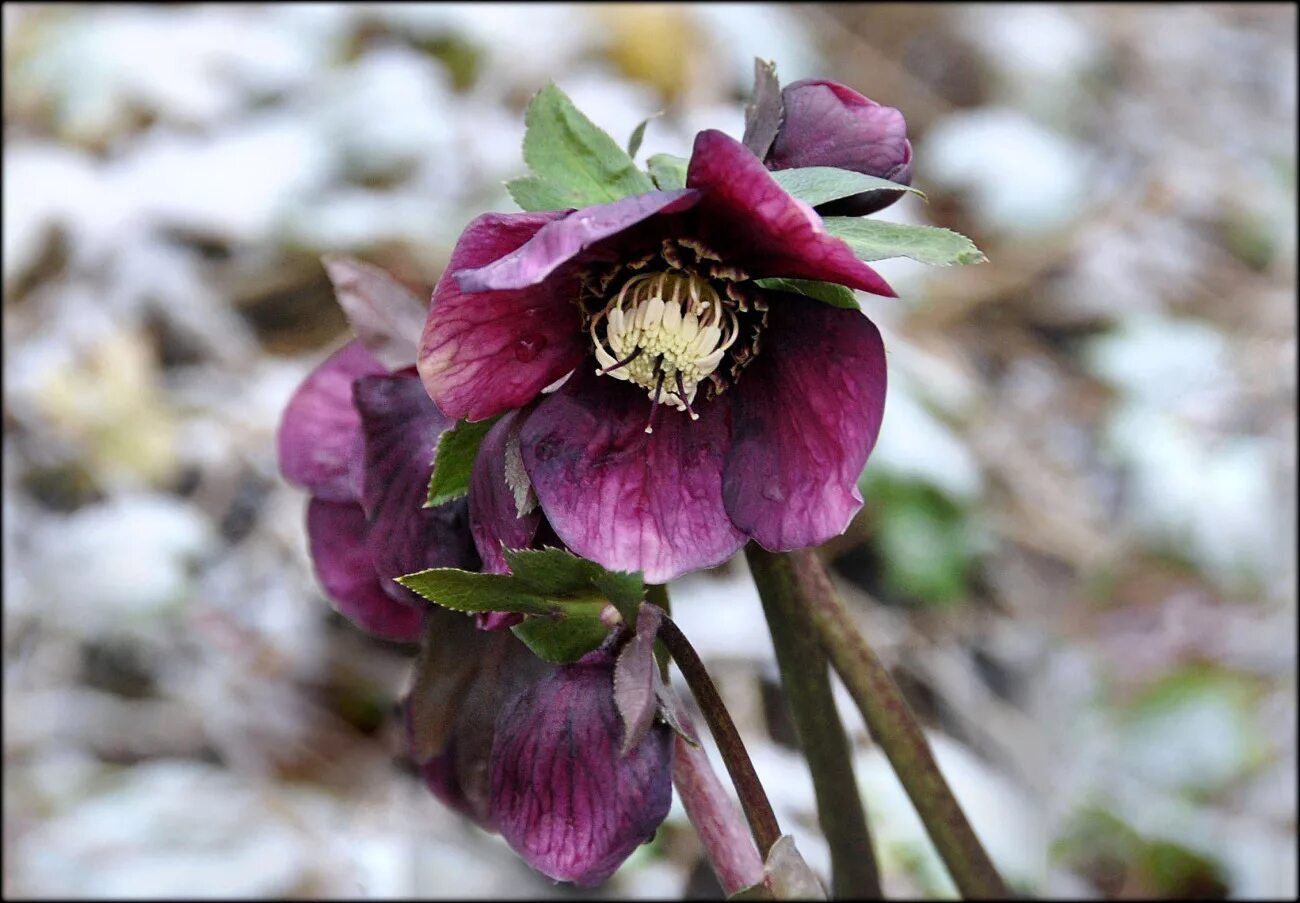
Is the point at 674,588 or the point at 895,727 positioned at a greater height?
the point at 895,727

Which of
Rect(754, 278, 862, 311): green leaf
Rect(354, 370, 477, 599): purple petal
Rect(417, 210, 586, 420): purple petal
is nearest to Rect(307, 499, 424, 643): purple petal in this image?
Rect(354, 370, 477, 599): purple petal

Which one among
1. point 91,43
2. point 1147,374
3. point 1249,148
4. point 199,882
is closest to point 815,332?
point 199,882

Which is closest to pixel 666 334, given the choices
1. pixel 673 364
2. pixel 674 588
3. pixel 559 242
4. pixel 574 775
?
pixel 673 364

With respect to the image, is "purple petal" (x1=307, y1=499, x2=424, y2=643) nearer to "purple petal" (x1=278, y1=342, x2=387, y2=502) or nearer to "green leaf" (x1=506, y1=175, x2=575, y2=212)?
"purple petal" (x1=278, y1=342, x2=387, y2=502)

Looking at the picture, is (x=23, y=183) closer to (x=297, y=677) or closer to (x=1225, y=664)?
(x=297, y=677)

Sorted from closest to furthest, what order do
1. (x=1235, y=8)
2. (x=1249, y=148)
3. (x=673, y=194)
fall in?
1. (x=673, y=194)
2. (x=1249, y=148)
3. (x=1235, y=8)

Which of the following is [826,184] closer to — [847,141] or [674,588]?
[847,141]
